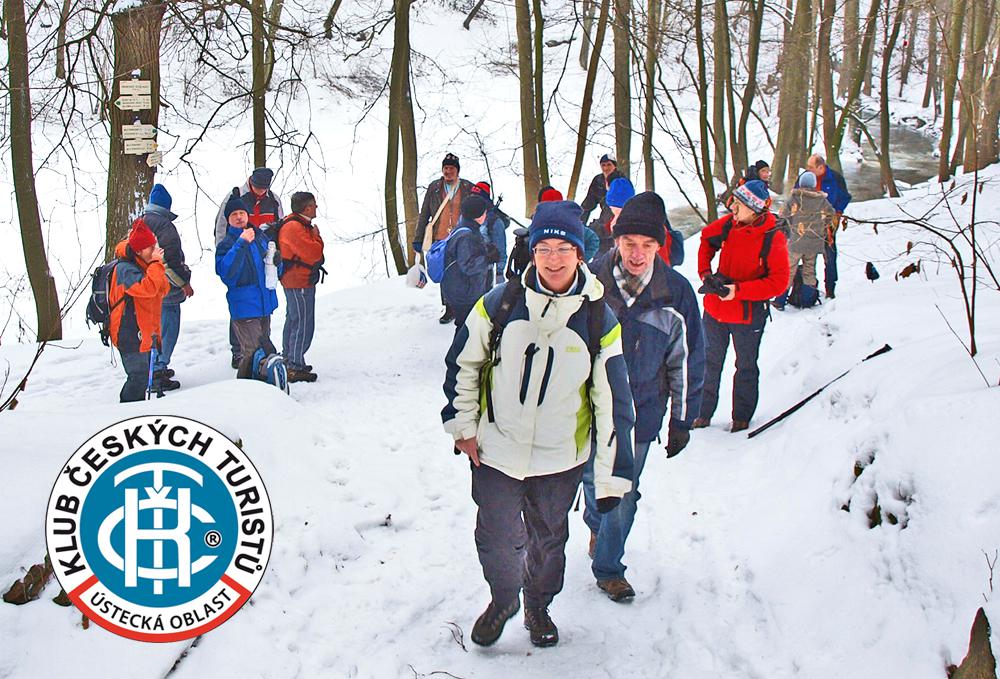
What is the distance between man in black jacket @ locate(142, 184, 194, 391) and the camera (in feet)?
23.4

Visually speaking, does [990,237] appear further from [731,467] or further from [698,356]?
[698,356]

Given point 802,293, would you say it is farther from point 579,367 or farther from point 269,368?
point 579,367

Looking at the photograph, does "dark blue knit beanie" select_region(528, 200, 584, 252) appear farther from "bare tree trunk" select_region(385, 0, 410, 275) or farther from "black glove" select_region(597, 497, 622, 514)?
"bare tree trunk" select_region(385, 0, 410, 275)

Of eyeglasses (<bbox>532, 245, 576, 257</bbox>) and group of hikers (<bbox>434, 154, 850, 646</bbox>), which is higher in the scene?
eyeglasses (<bbox>532, 245, 576, 257</bbox>)

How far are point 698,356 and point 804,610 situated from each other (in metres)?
1.34

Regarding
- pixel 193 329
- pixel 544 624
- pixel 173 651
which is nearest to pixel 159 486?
pixel 173 651

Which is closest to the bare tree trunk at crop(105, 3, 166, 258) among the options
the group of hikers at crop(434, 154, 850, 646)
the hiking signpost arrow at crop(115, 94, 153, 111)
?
the hiking signpost arrow at crop(115, 94, 153, 111)

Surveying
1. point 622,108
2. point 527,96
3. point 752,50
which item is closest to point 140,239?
point 622,108

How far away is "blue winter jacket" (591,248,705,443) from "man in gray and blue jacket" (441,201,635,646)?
2.11 ft

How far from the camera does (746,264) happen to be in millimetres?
5676

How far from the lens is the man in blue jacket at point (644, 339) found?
382 centimetres

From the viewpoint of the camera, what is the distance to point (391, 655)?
3430mm

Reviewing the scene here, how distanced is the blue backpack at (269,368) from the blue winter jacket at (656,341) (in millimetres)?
3691

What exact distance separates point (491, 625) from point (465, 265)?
4403mm
